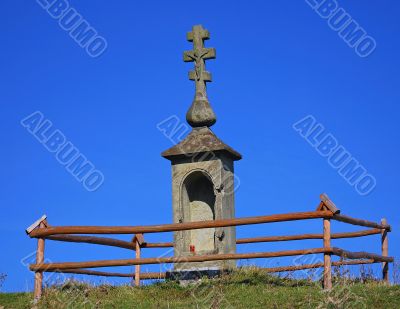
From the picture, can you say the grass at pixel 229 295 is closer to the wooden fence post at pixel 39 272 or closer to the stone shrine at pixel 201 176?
the wooden fence post at pixel 39 272

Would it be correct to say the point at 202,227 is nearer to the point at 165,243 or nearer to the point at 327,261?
the point at 327,261

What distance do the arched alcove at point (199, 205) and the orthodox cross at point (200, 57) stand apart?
1.90 meters

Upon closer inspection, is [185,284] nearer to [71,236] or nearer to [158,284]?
[158,284]

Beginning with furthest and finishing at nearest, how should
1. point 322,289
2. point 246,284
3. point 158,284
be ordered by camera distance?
point 158,284 < point 246,284 < point 322,289

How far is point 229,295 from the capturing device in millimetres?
12578

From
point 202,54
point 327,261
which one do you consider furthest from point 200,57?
point 327,261

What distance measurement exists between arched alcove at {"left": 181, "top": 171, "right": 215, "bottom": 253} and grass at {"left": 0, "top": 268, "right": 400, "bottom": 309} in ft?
5.89

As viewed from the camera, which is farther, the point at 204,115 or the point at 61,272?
the point at 204,115

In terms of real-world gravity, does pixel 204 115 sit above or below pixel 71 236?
above

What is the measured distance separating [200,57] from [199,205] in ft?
11.0

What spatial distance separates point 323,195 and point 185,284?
3480 millimetres

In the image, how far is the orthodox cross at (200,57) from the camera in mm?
16453

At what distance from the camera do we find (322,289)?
1256 cm

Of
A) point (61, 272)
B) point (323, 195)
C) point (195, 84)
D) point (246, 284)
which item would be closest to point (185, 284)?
point (246, 284)
